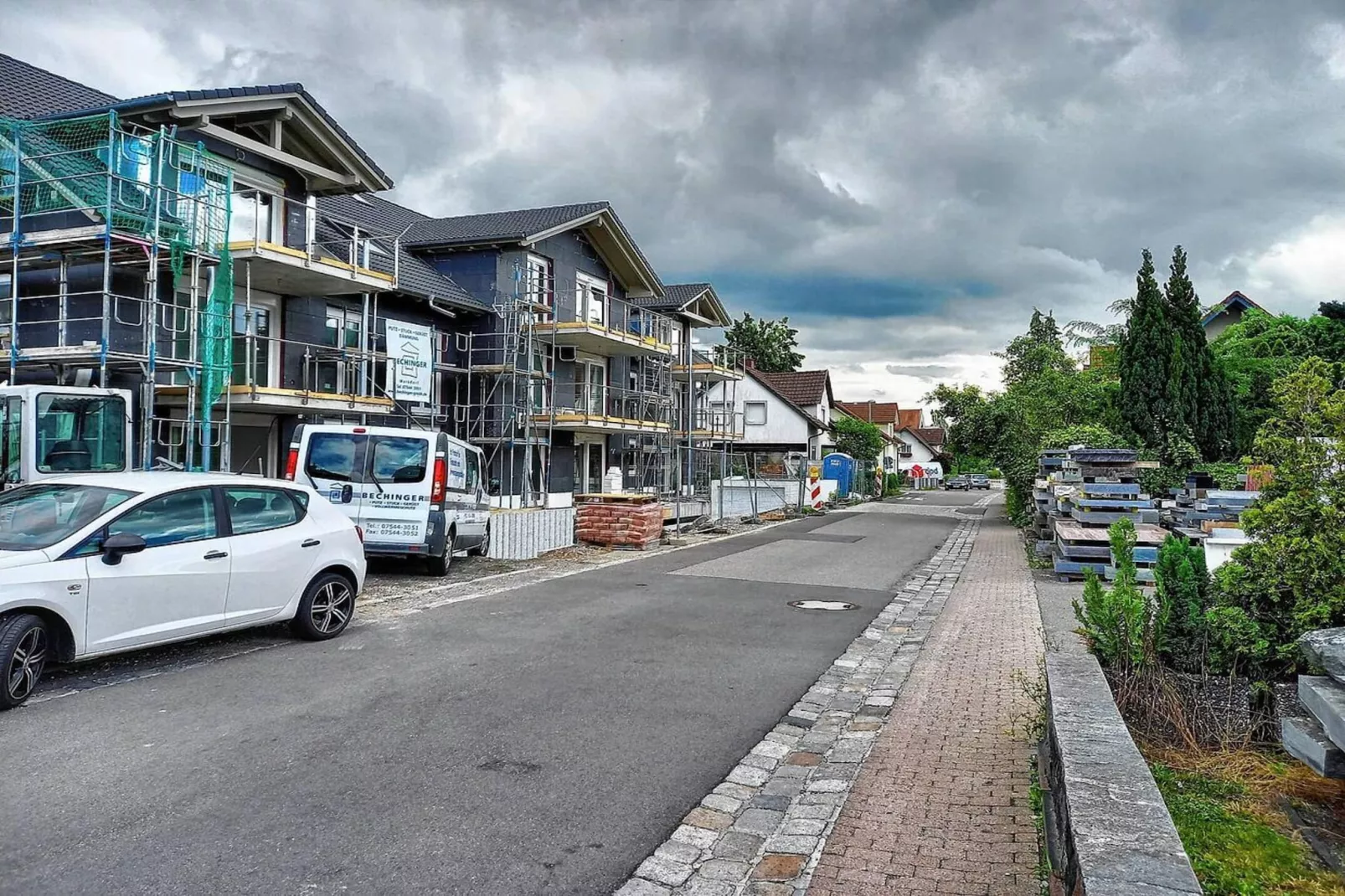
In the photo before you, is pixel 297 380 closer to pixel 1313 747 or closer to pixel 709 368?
pixel 1313 747

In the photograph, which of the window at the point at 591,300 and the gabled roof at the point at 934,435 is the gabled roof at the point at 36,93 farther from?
the gabled roof at the point at 934,435

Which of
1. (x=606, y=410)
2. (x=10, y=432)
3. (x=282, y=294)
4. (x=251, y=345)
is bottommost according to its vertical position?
(x=10, y=432)

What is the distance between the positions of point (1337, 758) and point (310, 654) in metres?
7.33

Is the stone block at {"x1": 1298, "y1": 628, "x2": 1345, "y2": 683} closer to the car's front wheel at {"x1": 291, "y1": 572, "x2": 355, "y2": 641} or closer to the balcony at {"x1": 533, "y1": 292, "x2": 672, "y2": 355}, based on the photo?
the car's front wheel at {"x1": 291, "y1": 572, "x2": 355, "y2": 641}

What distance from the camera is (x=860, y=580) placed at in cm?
1498

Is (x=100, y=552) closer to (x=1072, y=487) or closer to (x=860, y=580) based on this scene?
(x=860, y=580)

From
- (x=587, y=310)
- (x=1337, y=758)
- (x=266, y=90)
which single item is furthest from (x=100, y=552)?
(x=587, y=310)

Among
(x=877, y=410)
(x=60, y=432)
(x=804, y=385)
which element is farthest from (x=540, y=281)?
(x=877, y=410)

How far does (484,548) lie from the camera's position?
17.1 m

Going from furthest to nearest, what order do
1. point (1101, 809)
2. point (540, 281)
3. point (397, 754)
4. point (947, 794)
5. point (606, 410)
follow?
point (606, 410) < point (540, 281) < point (397, 754) < point (947, 794) < point (1101, 809)

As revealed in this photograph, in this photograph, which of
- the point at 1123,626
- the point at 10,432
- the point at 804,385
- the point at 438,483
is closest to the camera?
the point at 1123,626

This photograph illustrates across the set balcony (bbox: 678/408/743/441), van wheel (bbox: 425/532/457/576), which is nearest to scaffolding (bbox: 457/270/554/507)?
van wheel (bbox: 425/532/457/576)

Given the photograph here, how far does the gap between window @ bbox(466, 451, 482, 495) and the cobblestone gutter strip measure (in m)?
8.95

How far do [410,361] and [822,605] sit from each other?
13.6 metres
